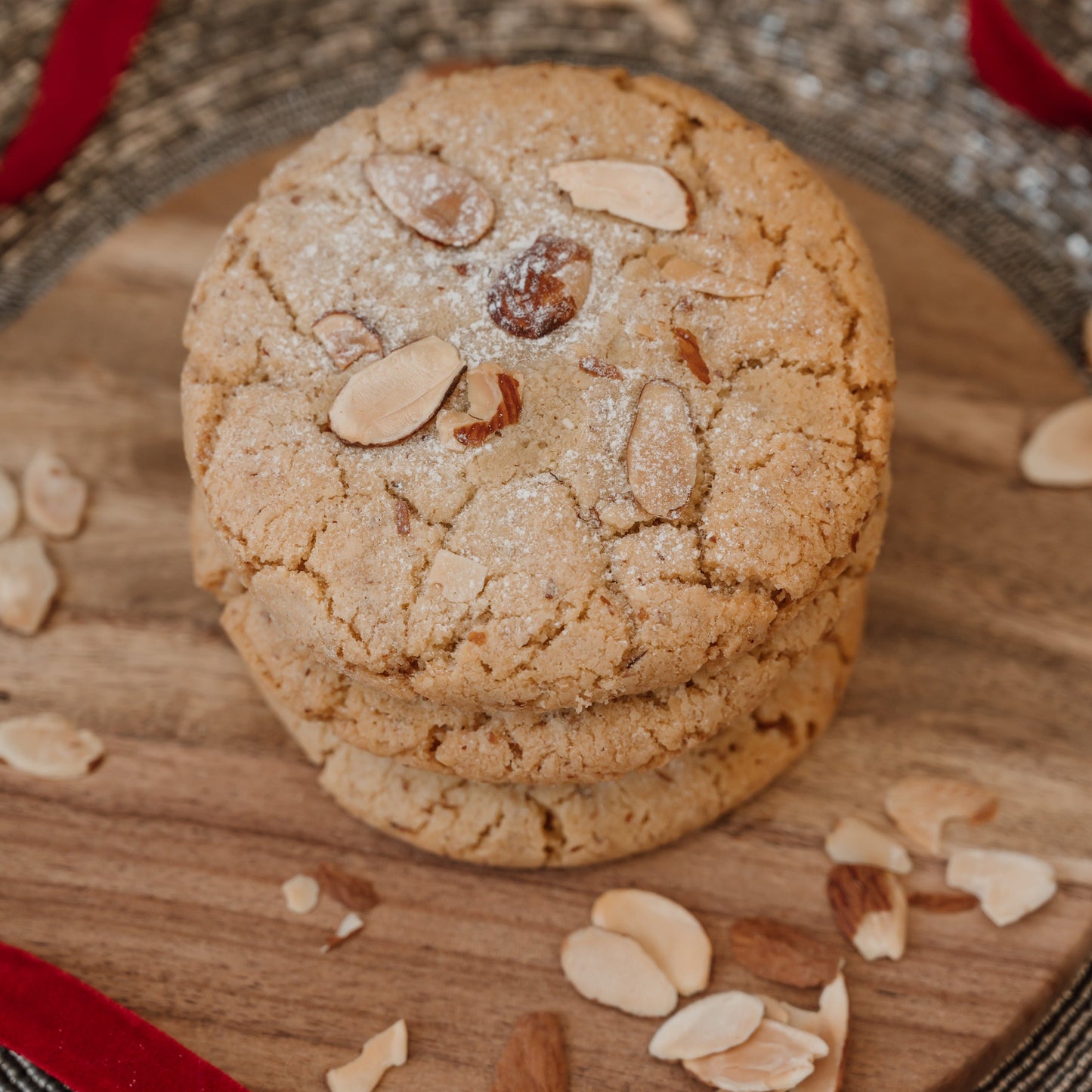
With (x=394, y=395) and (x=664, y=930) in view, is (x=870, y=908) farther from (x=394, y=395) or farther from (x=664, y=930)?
(x=394, y=395)

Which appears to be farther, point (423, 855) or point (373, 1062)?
point (423, 855)

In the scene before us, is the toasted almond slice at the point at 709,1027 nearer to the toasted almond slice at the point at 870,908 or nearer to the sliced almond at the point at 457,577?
the toasted almond slice at the point at 870,908

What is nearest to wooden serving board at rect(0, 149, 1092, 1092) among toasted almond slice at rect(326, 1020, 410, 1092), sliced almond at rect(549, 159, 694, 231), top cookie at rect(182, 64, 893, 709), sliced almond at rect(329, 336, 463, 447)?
toasted almond slice at rect(326, 1020, 410, 1092)

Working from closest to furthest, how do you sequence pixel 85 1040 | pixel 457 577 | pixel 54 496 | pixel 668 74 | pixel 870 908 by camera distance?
pixel 457 577
pixel 85 1040
pixel 870 908
pixel 54 496
pixel 668 74

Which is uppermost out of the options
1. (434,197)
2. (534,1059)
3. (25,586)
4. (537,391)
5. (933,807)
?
(434,197)

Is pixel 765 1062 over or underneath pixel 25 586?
underneath

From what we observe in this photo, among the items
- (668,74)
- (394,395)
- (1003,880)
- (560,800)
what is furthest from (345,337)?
(668,74)

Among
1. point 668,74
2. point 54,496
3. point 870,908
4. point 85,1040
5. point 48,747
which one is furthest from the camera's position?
point 668,74
